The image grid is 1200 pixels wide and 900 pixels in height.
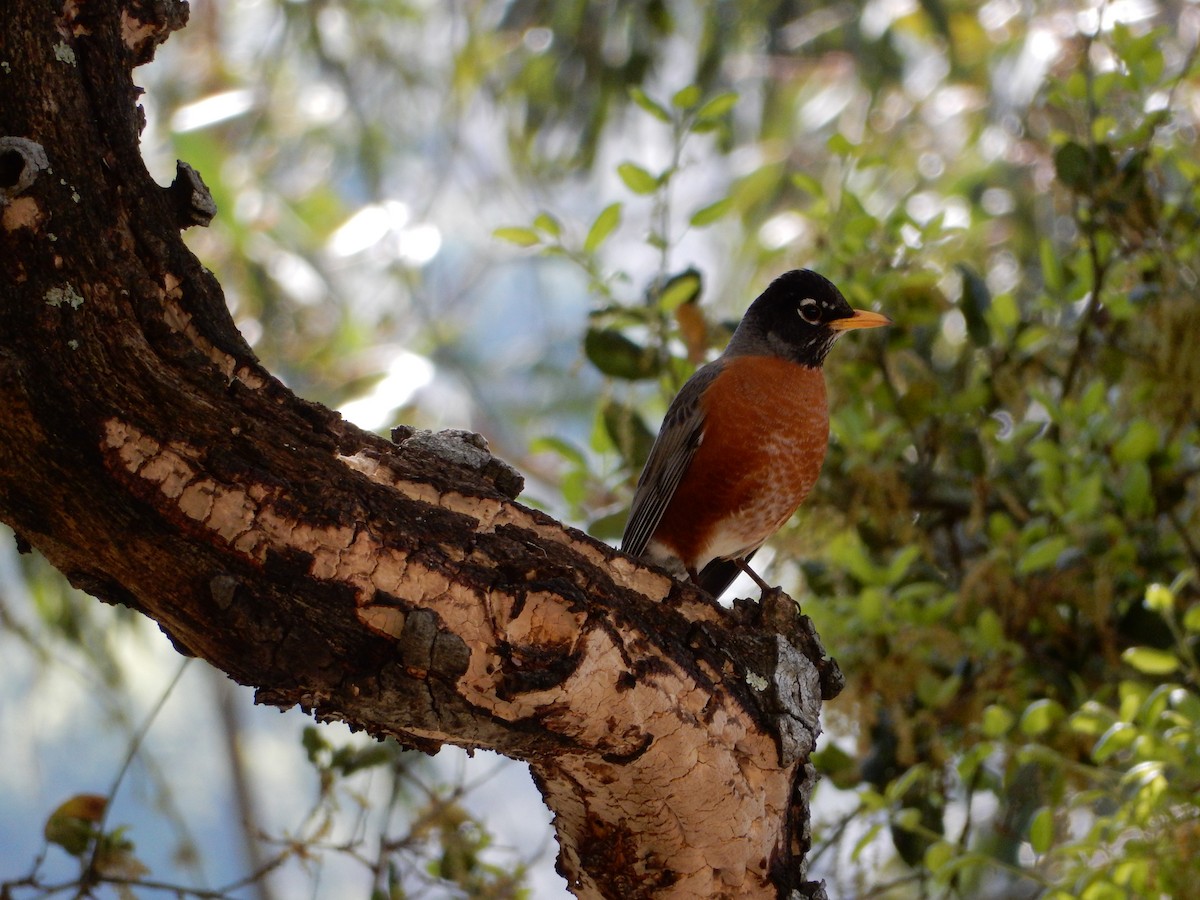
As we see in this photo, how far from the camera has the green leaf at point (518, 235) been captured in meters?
3.45

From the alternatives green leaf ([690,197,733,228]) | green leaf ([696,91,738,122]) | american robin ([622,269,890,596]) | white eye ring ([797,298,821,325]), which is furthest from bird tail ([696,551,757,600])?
green leaf ([696,91,738,122])

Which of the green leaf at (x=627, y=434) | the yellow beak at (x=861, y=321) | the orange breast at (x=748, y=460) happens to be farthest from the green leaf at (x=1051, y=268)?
the green leaf at (x=627, y=434)

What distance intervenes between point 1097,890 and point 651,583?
4.06 ft

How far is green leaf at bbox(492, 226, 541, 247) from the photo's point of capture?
345 centimetres

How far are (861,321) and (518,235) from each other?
3.24 ft

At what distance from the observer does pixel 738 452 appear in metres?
3.63

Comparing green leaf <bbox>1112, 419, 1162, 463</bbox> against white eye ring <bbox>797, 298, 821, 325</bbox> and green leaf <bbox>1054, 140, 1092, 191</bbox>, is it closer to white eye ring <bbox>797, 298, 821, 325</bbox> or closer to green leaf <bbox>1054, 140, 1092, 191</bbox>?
green leaf <bbox>1054, 140, 1092, 191</bbox>

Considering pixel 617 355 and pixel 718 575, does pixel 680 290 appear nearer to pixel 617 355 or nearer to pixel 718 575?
pixel 617 355

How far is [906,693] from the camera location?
11.0 ft

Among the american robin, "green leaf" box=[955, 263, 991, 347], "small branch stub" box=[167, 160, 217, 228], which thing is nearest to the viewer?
"small branch stub" box=[167, 160, 217, 228]

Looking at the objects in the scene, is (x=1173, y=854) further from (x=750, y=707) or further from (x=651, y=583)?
(x=651, y=583)

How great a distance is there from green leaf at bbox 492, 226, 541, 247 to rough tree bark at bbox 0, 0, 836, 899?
153 centimetres

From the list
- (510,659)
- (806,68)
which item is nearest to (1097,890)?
(510,659)

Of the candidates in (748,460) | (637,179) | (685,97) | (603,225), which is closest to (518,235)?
(603,225)
